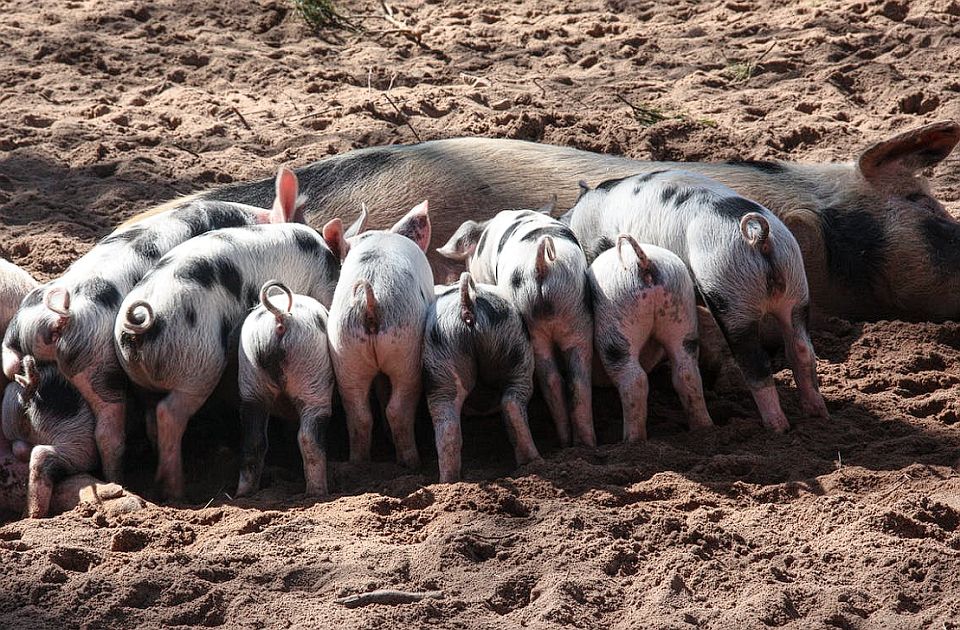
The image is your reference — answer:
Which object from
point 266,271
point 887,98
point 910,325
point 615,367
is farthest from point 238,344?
point 887,98

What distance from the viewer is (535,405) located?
418 centimetres

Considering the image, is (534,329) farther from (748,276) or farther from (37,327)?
(37,327)

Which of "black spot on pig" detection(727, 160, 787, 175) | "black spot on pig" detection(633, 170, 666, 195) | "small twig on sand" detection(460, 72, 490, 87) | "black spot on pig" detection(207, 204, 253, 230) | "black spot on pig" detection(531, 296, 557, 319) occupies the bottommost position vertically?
"black spot on pig" detection(531, 296, 557, 319)

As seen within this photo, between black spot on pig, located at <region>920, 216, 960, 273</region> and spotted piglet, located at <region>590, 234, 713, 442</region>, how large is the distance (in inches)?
61.7

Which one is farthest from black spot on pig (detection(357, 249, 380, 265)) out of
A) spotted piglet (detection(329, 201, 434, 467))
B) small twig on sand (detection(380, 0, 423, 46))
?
small twig on sand (detection(380, 0, 423, 46))

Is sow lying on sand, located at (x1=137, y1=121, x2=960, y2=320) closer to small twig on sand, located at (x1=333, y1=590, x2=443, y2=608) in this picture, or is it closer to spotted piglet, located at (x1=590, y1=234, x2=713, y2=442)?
spotted piglet, located at (x1=590, y1=234, x2=713, y2=442)

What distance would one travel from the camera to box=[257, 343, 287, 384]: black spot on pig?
11.6 feet

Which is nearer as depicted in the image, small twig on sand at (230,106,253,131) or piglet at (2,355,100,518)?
piglet at (2,355,100,518)

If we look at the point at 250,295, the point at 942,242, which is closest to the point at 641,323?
the point at 250,295

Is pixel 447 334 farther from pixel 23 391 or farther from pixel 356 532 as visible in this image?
pixel 23 391

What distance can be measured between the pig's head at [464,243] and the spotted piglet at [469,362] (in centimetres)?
85

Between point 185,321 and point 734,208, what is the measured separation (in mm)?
1799

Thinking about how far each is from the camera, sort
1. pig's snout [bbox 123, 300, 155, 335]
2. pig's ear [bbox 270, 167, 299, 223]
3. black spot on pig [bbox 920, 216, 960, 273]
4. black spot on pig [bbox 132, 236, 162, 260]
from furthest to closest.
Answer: black spot on pig [bbox 920, 216, 960, 273]
pig's ear [bbox 270, 167, 299, 223]
black spot on pig [bbox 132, 236, 162, 260]
pig's snout [bbox 123, 300, 155, 335]

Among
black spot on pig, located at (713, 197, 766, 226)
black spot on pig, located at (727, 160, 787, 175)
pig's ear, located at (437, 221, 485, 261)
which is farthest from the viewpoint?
black spot on pig, located at (727, 160, 787, 175)
